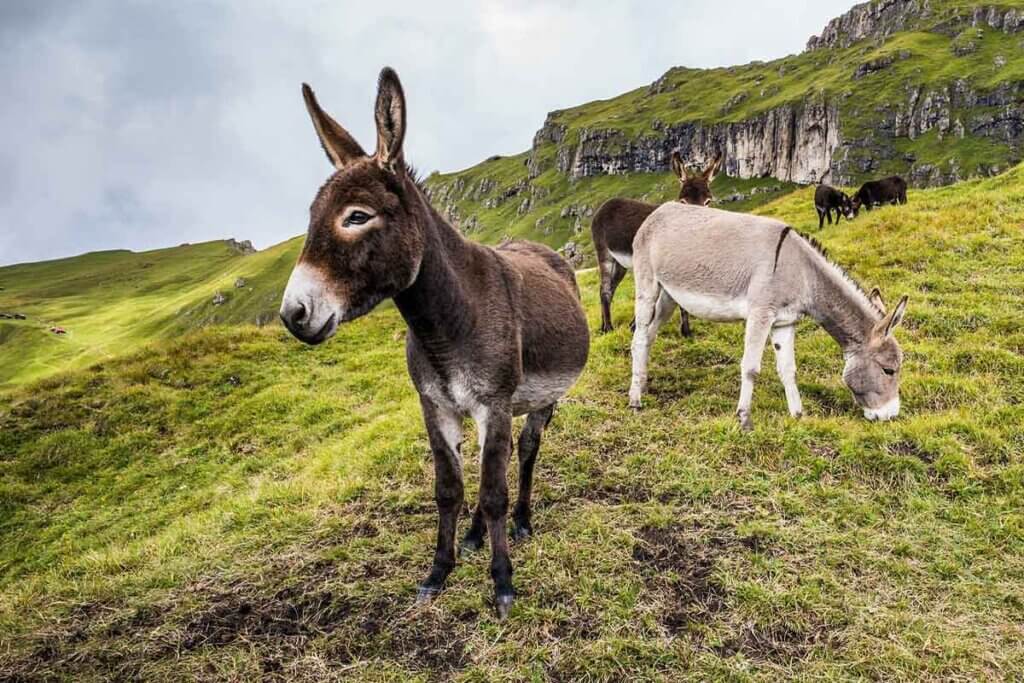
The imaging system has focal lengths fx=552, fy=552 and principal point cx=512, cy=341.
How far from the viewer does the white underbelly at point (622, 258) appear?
1236 centimetres

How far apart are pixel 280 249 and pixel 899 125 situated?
14386cm

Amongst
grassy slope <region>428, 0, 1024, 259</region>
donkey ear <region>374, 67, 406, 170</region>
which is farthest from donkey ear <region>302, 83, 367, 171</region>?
grassy slope <region>428, 0, 1024, 259</region>

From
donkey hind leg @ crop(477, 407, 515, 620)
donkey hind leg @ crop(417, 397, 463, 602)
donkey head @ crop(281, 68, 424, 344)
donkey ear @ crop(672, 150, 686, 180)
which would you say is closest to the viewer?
donkey head @ crop(281, 68, 424, 344)

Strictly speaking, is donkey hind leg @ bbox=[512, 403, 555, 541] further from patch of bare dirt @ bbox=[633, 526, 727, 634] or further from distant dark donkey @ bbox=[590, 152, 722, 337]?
distant dark donkey @ bbox=[590, 152, 722, 337]

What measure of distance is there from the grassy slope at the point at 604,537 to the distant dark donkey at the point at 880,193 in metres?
15.3

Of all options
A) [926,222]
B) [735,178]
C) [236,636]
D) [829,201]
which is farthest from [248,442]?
[735,178]

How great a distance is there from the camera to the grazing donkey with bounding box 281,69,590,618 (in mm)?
3350

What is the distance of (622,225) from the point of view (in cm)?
1253

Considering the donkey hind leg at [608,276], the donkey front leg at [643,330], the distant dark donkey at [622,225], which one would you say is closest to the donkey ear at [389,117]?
the donkey front leg at [643,330]

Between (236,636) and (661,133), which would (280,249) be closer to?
(661,133)

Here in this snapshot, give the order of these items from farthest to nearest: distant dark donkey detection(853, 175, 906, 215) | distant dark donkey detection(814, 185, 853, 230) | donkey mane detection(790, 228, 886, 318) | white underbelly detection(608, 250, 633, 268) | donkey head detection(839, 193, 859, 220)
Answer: distant dark donkey detection(853, 175, 906, 215)
donkey head detection(839, 193, 859, 220)
distant dark donkey detection(814, 185, 853, 230)
white underbelly detection(608, 250, 633, 268)
donkey mane detection(790, 228, 886, 318)

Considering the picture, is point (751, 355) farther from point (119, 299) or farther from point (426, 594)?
point (119, 299)

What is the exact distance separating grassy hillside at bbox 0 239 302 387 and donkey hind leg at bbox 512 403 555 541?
2552 inches

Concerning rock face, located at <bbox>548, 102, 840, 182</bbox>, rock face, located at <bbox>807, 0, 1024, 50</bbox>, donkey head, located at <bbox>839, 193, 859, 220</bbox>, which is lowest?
donkey head, located at <bbox>839, 193, 859, 220</bbox>
